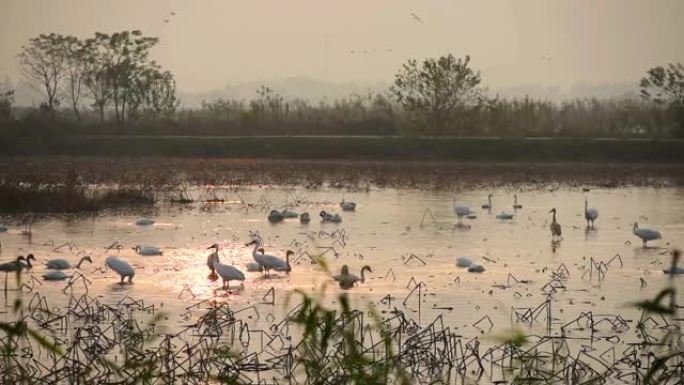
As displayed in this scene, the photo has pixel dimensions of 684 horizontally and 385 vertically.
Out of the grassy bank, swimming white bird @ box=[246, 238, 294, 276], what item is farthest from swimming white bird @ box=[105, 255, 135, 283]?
the grassy bank

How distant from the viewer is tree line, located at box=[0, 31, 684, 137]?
55.1 m

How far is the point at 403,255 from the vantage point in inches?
727

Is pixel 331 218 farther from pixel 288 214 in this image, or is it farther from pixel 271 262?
pixel 271 262

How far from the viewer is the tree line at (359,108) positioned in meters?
55.1

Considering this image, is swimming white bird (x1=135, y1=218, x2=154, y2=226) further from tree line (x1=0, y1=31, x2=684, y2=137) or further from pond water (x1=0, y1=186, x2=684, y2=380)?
tree line (x1=0, y1=31, x2=684, y2=137)

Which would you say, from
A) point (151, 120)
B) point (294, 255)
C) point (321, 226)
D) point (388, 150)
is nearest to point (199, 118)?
point (151, 120)

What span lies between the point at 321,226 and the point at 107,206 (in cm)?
615

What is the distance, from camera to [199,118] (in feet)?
204

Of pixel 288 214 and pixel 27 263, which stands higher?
pixel 27 263

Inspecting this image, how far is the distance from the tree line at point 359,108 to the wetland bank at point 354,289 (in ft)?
61.2

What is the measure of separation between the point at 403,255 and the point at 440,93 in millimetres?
37025

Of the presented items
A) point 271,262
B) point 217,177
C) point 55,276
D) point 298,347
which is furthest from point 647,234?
point 217,177

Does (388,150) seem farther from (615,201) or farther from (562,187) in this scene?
(615,201)

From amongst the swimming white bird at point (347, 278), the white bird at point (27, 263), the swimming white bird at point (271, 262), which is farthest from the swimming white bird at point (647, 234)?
the white bird at point (27, 263)
